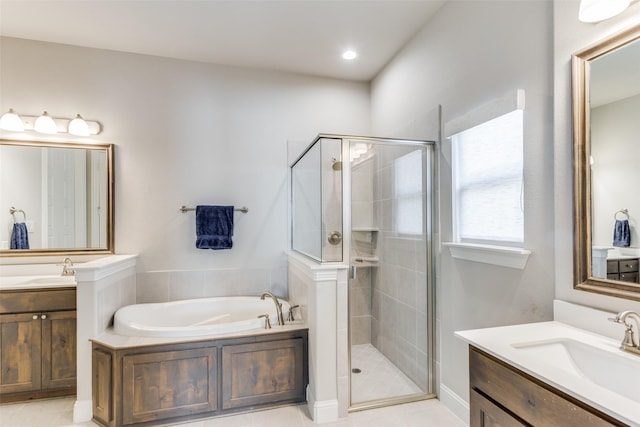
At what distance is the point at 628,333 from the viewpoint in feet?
3.49

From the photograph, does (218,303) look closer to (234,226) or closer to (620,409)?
(234,226)

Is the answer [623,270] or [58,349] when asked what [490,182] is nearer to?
[623,270]

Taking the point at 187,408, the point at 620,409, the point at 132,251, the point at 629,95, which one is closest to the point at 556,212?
the point at 629,95

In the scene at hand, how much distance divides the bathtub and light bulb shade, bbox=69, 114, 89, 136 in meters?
1.57

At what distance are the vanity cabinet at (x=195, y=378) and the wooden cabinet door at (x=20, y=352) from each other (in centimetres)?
60

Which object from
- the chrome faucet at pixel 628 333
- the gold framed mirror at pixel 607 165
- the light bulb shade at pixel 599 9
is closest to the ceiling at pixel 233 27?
the light bulb shade at pixel 599 9

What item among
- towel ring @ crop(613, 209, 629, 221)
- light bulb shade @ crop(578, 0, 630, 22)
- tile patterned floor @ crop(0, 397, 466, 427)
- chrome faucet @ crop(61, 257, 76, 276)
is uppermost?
light bulb shade @ crop(578, 0, 630, 22)

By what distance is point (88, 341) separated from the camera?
217 cm

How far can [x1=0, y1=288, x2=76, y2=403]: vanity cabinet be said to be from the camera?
2293 millimetres

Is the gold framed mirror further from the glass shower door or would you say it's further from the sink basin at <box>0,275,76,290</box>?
the sink basin at <box>0,275,76,290</box>

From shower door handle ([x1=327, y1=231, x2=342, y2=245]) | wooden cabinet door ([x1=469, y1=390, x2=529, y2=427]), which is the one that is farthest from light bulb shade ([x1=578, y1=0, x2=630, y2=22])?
shower door handle ([x1=327, y1=231, x2=342, y2=245])

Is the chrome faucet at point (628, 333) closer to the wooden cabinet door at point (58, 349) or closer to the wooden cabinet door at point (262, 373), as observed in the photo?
the wooden cabinet door at point (262, 373)

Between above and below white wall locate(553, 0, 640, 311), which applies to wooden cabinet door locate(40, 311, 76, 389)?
below

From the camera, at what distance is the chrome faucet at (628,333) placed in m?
1.04
